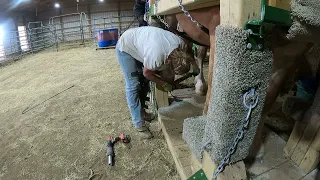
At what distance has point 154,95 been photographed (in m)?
2.97

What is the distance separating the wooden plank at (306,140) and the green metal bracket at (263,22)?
924 mm

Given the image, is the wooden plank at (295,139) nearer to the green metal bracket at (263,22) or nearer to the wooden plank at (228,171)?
the wooden plank at (228,171)

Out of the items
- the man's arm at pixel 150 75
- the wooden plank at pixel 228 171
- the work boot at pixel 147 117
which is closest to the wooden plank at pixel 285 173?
the wooden plank at pixel 228 171

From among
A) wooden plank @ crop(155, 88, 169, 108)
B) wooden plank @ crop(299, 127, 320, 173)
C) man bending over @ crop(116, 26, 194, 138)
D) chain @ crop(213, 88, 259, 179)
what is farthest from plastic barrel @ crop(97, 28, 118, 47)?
chain @ crop(213, 88, 259, 179)

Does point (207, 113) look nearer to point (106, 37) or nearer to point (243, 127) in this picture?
point (243, 127)

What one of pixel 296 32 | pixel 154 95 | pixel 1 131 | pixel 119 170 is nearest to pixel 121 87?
pixel 154 95

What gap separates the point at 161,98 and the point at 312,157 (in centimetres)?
176

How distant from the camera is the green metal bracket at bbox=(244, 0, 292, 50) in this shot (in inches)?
31.3

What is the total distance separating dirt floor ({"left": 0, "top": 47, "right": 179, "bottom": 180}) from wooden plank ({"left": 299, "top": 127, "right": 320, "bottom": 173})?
37.8 inches

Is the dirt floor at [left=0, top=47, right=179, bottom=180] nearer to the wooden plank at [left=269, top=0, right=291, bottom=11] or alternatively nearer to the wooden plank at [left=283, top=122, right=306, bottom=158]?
the wooden plank at [left=283, top=122, right=306, bottom=158]

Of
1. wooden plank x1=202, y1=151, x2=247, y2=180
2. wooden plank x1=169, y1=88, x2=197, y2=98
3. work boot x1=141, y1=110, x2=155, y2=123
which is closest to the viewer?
wooden plank x1=202, y1=151, x2=247, y2=180

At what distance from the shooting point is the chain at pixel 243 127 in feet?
3.14

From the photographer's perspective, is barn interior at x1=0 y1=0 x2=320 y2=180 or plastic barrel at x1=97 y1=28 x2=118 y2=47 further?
plastic barrel at x1=97 y1=28 x2=118 y2=47

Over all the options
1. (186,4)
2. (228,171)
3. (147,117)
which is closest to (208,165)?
(228,171)
